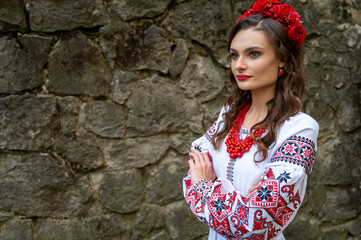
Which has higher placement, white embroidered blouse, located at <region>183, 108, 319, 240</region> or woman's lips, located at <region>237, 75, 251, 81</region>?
woman's lips, located at <region>237, 75, 251, 81</region>

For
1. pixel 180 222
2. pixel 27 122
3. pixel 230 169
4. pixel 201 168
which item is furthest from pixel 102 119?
pixel 230 169

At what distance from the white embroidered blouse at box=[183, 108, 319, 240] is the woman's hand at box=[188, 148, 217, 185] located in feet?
0.13

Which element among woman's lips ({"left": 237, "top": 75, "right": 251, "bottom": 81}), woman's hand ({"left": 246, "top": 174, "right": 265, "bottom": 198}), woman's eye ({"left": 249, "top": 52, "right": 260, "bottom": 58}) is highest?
woman's eye ({"left": 249, "top": 52, "right": 260, "bottom": 58})

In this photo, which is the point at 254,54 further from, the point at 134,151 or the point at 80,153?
the point at 80,153

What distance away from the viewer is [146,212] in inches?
90.0

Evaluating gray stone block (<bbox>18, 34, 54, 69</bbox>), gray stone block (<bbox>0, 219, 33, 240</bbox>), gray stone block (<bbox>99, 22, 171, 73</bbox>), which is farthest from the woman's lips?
gray stone block (<bbox>0, 219, 33, 240</bbox>)

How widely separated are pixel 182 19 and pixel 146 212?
1326mm

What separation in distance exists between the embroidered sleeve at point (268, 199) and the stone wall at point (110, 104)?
1.08 m

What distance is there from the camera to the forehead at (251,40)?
122cm

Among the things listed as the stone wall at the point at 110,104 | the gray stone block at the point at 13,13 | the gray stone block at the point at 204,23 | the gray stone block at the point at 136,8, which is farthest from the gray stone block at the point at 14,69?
the gray stone block at the point at 204,23

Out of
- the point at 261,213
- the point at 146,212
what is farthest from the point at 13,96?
the point at 261,213

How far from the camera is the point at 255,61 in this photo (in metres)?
1.23

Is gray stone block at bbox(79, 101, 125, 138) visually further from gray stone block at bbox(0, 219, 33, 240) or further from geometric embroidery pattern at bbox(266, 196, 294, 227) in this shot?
geometric embroidery pattern at bbox(266, 196, 294, 227)

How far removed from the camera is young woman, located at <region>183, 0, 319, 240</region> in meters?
1.11
